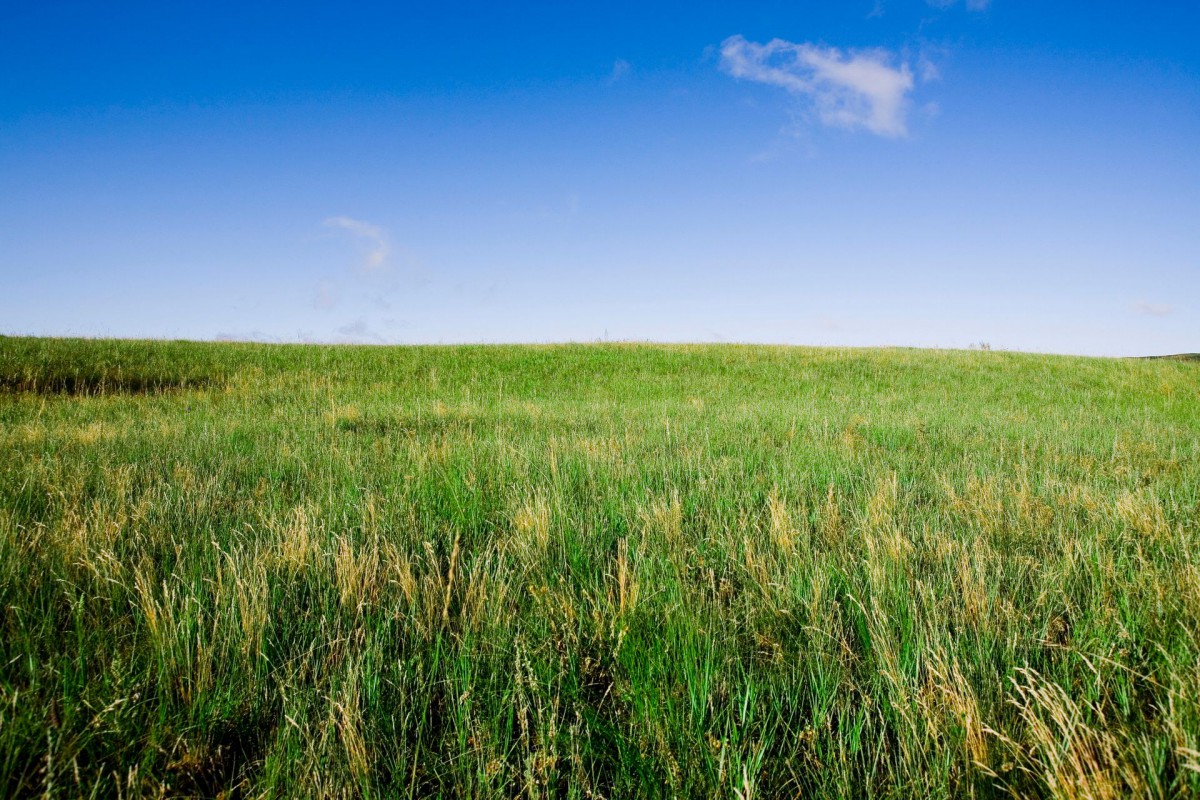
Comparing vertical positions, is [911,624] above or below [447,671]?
above

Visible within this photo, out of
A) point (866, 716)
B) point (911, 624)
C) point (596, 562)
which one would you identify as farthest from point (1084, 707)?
point (596, 562)

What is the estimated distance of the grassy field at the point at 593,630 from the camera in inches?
54.5

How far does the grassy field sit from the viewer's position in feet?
4.54

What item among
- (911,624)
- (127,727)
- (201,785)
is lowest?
(201,785)

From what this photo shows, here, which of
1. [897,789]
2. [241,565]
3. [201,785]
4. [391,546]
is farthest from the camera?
[391,546]

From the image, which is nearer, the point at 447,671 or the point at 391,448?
the point at 447,671

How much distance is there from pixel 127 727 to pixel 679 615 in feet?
5.30

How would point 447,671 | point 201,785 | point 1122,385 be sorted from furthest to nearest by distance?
1. point 1122,385
2. point 447,671
3. point 201,785

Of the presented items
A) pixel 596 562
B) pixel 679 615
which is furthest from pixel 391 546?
pixel 679 615

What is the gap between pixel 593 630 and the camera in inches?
81.6

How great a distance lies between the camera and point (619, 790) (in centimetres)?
137

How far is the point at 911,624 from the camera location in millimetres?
1904

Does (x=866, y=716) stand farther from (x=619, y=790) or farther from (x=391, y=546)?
(x=391, y=546)

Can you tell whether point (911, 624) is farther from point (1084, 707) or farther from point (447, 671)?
point (447, 671)
